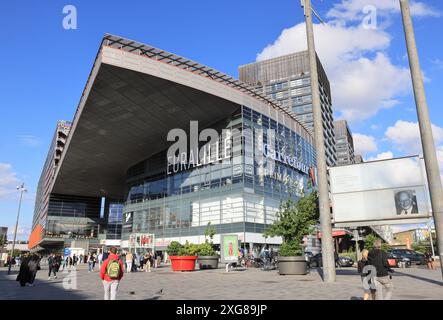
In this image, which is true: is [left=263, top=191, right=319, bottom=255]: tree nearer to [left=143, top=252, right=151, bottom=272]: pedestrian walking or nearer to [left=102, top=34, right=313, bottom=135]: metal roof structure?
[left=143, top=252, right=151, bottom=272]: pedestrian walking

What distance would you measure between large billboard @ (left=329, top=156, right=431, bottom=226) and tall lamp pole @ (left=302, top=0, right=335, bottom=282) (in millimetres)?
1325

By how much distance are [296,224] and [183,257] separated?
8457 mm

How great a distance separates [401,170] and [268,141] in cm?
3338

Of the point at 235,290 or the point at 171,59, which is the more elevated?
the point at 171,59

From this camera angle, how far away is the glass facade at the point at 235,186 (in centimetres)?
4469

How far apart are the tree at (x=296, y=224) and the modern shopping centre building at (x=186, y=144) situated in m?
20.8

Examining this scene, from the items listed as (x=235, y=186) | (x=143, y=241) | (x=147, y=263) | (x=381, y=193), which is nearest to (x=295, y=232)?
(x=381, y=193)

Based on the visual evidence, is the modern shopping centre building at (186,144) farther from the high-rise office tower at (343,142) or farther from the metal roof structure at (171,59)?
the high-rise office tower at (343,142)

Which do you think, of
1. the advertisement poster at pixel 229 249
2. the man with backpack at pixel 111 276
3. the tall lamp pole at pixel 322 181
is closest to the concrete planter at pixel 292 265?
the tall lamp pole at pixel 322 181

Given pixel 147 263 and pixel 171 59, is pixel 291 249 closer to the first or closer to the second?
pixel 147 263

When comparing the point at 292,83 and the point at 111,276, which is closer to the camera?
the point at 111,276

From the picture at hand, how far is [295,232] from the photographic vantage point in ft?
67.6

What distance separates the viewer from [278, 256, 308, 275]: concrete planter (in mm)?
19469

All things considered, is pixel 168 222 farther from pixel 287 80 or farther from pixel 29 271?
pixel 287 80
